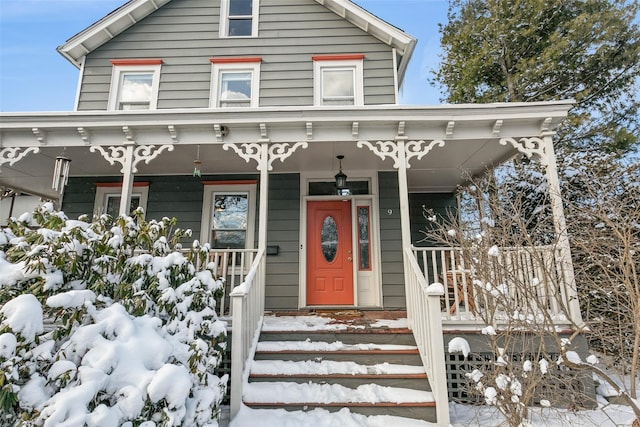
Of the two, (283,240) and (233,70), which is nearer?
(283,240)

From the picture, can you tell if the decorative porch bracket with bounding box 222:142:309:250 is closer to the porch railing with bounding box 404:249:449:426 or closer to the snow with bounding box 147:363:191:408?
the porch railing with bounding box 404:249:449:426

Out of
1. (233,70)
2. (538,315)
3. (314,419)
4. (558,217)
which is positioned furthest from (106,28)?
(538,315)

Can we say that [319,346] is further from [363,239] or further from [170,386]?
[363,239]

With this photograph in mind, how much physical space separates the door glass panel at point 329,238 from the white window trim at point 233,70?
3.02m

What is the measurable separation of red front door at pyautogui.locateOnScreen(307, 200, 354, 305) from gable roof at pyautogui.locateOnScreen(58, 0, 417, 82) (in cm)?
363

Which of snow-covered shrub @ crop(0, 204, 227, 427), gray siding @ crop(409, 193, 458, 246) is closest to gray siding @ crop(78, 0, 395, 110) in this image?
gray siding @ crop(409, 193, 458, 246)

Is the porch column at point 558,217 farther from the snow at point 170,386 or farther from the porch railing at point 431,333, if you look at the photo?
the snow at point 170,386

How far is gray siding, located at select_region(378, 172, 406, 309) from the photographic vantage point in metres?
6.02

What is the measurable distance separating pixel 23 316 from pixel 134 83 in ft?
21.1

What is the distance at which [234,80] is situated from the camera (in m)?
7.19

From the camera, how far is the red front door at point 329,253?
614 centimetres

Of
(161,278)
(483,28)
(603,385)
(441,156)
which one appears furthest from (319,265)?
(483,28)

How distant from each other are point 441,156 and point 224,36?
5344mm

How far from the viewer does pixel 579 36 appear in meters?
9.20
